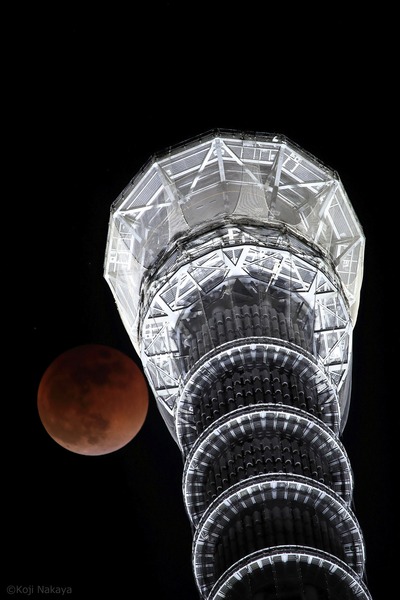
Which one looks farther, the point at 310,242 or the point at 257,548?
the point at 310,242

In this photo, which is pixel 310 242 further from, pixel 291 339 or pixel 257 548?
pixel 257 548

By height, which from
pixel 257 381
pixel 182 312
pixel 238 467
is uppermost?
pixel 182 312

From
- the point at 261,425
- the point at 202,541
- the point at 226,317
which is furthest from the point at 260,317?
the point at 202,541

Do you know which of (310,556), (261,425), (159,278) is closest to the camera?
(310,556)

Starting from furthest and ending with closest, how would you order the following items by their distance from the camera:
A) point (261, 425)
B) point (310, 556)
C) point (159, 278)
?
point (159, 278)
point (261, 425)
point (310, 556)

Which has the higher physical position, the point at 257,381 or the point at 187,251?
the point at 187,251

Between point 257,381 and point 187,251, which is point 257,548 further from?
point 187,251

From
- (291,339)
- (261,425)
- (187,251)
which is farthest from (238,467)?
(187,251)
